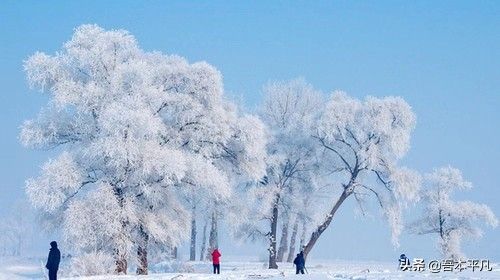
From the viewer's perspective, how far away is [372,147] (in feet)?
151

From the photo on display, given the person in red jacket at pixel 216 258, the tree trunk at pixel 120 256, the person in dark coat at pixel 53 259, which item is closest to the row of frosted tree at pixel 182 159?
the tree trunk at pixel 120 256

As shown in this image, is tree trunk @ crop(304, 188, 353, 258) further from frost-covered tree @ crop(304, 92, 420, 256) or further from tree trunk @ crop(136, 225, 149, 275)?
tree trunk @ crop(136, 225, 149, 275)

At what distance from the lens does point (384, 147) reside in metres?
46.7

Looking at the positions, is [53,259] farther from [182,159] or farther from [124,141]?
→ [182,159]

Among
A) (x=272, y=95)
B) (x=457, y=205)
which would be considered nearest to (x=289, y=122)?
(x=272, y=95)

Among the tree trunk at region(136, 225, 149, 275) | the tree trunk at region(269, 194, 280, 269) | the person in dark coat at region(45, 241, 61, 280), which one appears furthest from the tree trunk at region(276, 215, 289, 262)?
the person in dark coat at region(45, 241, 61, 280)

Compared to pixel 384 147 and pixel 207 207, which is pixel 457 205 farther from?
pixel 207 207

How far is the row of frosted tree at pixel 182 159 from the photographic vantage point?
35.8 metres

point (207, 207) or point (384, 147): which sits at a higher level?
point (384, 147)

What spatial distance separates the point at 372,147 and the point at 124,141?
714 inches

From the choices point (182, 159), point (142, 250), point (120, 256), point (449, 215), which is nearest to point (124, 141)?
point (182, 159)

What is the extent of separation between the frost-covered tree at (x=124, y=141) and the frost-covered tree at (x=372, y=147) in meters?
7.13

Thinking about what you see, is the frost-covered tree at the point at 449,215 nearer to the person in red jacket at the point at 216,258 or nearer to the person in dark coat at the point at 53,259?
the person in red jacket at the point at 216,258

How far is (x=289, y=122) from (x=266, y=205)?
718 cm
